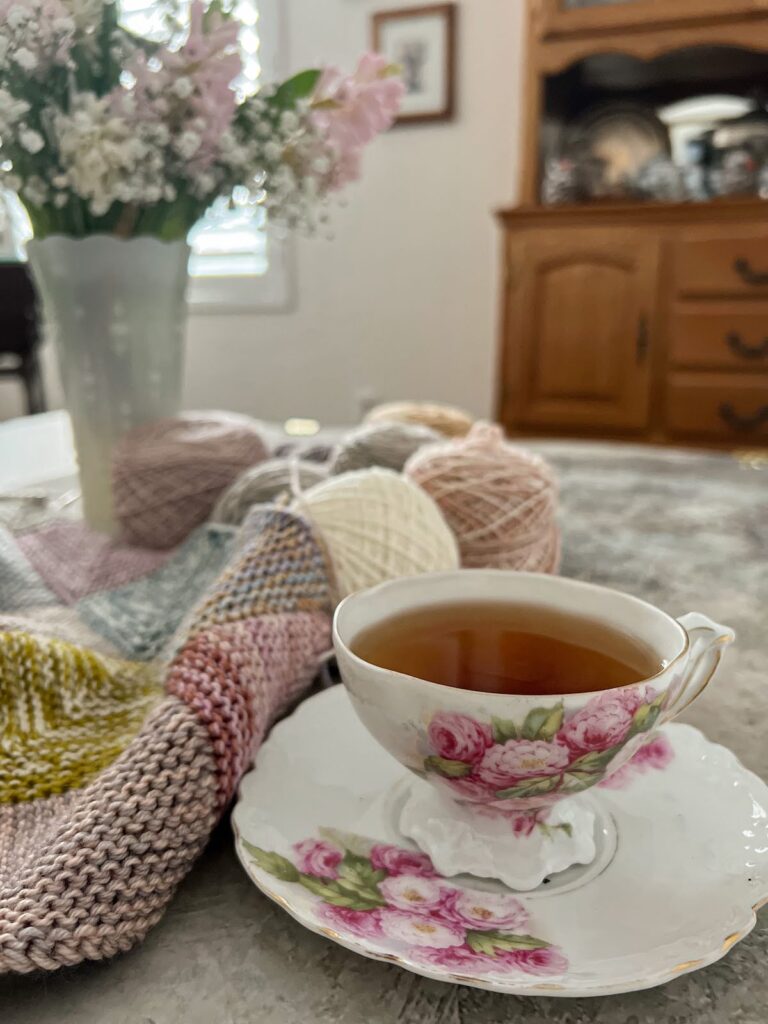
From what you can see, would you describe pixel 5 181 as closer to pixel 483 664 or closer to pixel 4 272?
pixel 483 664

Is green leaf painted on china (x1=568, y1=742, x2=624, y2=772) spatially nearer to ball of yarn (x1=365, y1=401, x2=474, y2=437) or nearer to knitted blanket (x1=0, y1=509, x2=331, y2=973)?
knitted blanket (x1=0, y1=509, x2=331, y2=973)

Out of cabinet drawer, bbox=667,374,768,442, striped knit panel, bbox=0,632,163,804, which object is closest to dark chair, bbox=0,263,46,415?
cabinet drawer, bbox=667,374,768,442

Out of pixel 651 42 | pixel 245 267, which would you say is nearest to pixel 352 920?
pixel 651 42

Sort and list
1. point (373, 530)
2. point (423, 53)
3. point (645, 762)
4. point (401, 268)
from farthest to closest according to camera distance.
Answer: point (401, 268)
point (423, 53)
point (373, 530)
point (645, 762)

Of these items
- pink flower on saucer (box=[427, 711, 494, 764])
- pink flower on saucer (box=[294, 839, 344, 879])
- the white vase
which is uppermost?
the white vase

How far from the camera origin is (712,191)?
1.87 meters

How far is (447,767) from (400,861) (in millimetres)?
43

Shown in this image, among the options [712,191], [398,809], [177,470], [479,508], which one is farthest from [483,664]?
[712,191]

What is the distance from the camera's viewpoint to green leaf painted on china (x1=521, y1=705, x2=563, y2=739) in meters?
0.27

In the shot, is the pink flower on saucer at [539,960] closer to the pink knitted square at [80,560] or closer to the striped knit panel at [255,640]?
the striped knit panel at [255,640]

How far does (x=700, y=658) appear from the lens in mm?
316

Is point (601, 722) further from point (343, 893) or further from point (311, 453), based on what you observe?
point (311, 453)

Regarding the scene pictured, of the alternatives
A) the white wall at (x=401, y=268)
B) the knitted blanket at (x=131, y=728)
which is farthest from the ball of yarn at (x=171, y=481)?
the white wall at (x=401, y=268)

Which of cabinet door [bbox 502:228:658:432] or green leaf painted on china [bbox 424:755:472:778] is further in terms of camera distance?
cabinet door [bbox 502:228:658:432]
